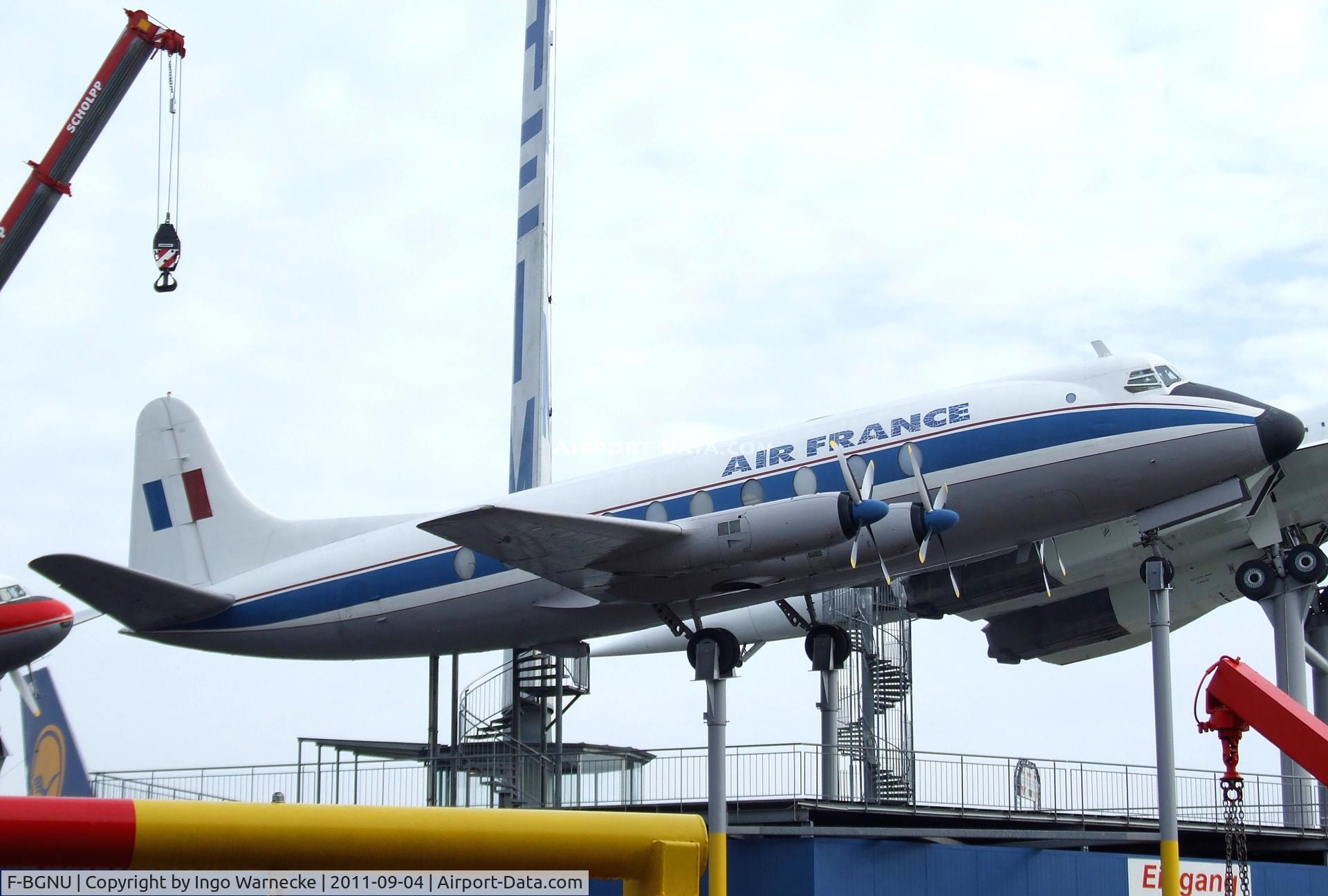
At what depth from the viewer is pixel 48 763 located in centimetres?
2850

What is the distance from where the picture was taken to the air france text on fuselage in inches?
1003

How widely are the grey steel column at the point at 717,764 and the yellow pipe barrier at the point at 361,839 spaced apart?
13532 millimetres

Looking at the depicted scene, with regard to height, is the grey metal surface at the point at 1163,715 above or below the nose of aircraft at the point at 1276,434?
Result: below

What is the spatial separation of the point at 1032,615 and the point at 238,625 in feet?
75.6

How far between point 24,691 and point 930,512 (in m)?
18.9

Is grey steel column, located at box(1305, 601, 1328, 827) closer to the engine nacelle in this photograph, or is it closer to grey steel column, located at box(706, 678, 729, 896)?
the engine nacelle

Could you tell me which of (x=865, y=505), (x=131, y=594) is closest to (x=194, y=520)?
(x=131, y=594)

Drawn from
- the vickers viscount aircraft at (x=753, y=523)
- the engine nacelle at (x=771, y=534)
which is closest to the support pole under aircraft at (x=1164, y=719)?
the vickers viscount aircraft at (x=753, y=523)

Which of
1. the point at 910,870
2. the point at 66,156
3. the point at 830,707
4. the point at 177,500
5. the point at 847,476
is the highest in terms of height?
the point at 66,156

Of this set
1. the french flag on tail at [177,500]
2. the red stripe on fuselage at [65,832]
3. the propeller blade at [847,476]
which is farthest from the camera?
the french flag on tail at [177,500]

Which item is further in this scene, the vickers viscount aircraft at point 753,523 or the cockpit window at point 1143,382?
the cockpit window at point 1143,382

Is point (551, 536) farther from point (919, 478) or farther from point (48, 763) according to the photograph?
point (48, 763)

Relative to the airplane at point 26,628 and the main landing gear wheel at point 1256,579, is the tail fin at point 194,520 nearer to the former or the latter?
the airplane at point 26,628

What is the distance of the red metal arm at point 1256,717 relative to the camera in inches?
842
